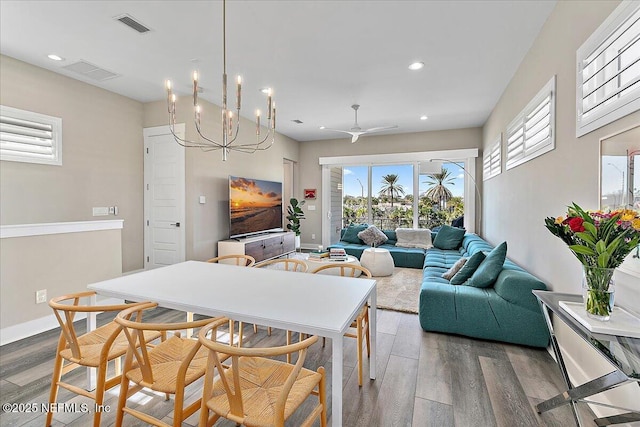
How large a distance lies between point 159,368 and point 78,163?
3541 millimetres

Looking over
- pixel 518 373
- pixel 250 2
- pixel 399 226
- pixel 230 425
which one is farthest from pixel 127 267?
pixel 399 226

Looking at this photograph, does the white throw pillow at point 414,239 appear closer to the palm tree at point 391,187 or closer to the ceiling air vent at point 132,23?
the palm tree at point 391,187

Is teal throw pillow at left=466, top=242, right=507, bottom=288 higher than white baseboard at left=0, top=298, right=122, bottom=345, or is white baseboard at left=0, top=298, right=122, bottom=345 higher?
teal throw pillow at left=466, top=242, right=507, bottom=288

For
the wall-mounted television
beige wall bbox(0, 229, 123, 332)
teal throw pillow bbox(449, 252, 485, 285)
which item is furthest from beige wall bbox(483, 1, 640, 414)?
beige wall bbox(0, 229, 123, 332)

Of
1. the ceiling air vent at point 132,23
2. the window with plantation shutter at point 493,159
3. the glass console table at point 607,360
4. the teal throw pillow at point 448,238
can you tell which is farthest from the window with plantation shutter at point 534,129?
the ceiling air vent at point 132,23

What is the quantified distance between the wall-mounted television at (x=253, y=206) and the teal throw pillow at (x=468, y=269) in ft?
10.9

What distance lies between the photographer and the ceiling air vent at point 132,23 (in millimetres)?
2469

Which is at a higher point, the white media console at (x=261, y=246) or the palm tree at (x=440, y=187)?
the palm tree at (x=440, y=187)

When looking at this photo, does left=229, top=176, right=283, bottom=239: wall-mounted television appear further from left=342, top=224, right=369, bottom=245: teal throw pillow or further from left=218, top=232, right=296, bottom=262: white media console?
left=342, top=224, right=369, bottom=245: teal throw pillow

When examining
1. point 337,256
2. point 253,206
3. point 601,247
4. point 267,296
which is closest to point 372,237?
point 337,256

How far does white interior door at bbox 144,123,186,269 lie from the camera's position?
14.4 ft

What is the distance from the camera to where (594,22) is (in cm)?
178

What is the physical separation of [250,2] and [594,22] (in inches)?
90.7

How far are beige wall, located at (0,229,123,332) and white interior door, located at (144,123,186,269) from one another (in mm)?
902
